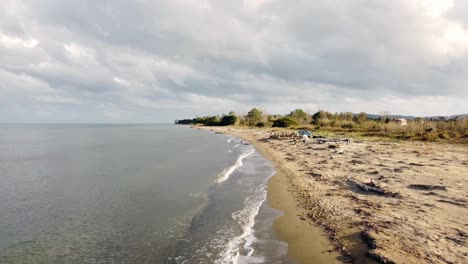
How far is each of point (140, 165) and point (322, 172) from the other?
1765 centimetres

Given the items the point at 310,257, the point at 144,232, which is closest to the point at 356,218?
the point at 310,257

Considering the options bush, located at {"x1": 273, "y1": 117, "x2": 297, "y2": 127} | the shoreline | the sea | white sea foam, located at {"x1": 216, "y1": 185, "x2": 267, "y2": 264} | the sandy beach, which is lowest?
the sea

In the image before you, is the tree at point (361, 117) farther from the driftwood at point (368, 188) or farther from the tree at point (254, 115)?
the driftwood at point (368, 188)

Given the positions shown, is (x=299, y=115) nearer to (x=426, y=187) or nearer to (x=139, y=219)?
(x=426, y=187)

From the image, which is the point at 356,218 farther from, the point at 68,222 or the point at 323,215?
the point at 68,222

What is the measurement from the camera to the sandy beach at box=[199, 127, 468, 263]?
8.00 meters

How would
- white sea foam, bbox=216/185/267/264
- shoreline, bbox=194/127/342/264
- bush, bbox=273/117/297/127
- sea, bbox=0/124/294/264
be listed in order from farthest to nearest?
bush, bbox=273/117/297/127
sea, bbox=0/124/294/264
white sea foam, bbox=216/185/267/264
shoreline, bbox=194/127/342/264

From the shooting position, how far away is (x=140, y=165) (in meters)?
27.6

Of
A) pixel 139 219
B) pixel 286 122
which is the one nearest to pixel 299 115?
pixel 286 122

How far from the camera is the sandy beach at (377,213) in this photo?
8.00m

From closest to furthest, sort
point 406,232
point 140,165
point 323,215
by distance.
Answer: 1. point 406,232
2. point 323,215
3. point 140,165

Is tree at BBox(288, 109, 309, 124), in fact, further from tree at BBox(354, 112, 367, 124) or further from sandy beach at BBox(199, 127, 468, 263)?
sandy beach at BBox(199, 127, 468, 263)

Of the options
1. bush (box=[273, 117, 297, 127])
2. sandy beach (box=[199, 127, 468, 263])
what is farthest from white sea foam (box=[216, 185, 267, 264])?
bush (box=[273, 117, 297, 127])

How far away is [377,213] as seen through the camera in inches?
434
